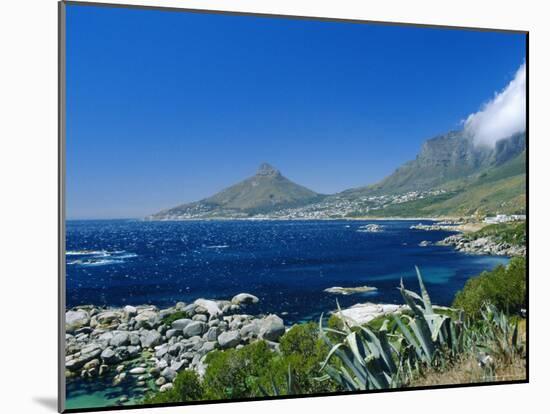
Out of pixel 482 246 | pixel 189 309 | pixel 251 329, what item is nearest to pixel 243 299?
pixel 251 329

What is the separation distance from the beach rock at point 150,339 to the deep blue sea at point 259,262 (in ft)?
0.87

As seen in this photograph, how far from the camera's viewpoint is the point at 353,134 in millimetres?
6477

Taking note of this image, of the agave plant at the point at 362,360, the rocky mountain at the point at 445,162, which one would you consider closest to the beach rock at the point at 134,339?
the agave plant at the point at 362,360

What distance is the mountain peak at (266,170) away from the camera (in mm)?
6197

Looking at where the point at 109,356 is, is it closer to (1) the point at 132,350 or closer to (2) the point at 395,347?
(1) the point at 132,350

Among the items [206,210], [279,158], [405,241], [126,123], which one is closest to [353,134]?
[279,158]

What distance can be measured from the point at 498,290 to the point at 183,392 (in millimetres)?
3373

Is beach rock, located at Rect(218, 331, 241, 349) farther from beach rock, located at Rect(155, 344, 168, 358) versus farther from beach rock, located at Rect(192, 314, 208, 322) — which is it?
beach rock, located at Rect(155, 344, 168, 358)

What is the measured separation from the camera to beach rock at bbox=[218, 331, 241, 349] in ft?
19.7

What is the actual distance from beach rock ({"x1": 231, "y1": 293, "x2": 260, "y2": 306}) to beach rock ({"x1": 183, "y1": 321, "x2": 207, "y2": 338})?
0.36 metres

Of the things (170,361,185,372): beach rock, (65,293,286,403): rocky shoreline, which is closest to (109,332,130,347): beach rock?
(65,293,286,403): rocky shoreline

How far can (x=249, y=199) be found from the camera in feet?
20.5
